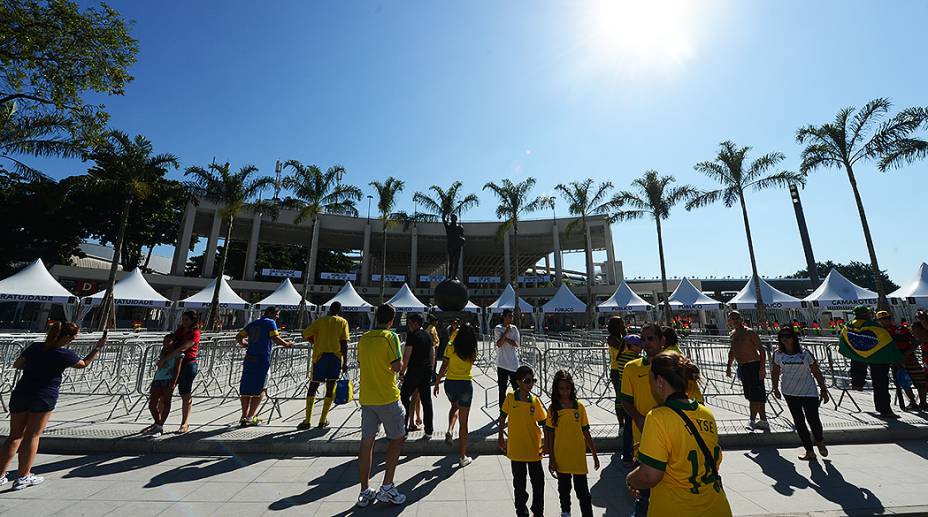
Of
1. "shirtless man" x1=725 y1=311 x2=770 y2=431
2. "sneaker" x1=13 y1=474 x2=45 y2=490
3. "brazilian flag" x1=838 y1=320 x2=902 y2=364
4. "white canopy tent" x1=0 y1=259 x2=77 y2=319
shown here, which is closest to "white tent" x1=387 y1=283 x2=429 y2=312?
"white canopy tent" x1=0 y1=259 x2=77 y2=319

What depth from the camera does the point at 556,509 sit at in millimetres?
3336

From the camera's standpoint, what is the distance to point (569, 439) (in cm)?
294

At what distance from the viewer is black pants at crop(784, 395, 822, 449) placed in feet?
14.5

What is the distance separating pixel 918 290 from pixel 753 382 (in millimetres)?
19361

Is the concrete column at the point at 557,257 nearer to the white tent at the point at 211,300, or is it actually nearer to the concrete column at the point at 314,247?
the concrete column at the point at 314,247

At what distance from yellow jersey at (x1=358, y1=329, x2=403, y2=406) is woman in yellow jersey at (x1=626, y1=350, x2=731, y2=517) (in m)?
2.40

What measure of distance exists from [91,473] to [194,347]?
1746 mm

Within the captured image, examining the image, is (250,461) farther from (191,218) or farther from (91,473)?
(191,218)

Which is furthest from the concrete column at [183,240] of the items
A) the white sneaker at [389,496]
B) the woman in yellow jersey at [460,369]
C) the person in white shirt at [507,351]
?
the white sneaker at [389,496]

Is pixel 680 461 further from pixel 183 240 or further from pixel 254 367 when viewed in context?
pixel 183 240

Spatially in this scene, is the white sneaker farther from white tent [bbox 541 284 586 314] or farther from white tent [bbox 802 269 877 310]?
white tent [bbox 802 269 877 310]

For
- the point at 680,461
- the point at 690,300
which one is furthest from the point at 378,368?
the point at 690,300

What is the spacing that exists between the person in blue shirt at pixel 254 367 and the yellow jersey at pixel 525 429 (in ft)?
13.2

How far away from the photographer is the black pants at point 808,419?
441cm
